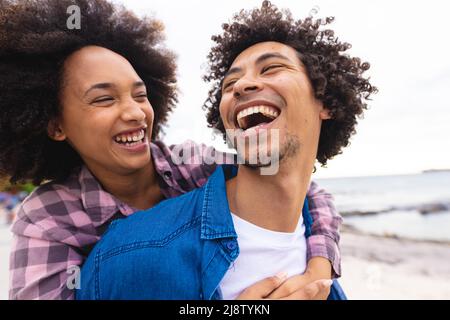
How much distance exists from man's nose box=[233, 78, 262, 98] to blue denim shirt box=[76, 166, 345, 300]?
19.7 inches

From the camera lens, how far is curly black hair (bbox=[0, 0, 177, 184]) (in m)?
2.07

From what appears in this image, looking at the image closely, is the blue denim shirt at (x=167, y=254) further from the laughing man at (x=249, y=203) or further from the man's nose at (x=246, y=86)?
the man's nose at (x=246, y=86)

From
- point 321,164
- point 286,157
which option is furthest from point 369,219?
point 286,157

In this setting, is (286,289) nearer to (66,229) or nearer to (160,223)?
(160,223)

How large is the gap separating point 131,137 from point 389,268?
7.65 meters

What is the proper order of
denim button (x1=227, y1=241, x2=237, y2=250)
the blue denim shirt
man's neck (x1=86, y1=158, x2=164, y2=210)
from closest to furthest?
the blue denim shirt < denim button (x1=227, y1=241, x2=237, y2=250) < man's neck (x1=86, y1=158, x2=164, y2=210)

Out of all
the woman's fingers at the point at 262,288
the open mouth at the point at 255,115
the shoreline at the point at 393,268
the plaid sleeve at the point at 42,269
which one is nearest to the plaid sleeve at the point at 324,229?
the woman's fingers at the point at 262,288

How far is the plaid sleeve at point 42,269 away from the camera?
1825mm

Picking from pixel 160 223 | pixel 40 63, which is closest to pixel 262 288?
pixel 160 223

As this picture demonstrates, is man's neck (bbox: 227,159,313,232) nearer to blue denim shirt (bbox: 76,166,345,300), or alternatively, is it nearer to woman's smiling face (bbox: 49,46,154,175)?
blue denim shirt (bbox: 76,166,345,300)

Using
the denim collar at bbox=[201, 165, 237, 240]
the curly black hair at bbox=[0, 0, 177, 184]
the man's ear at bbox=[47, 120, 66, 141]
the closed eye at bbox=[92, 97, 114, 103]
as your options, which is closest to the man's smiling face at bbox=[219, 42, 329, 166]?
the denim collar at bbox=[201, 165, 237, 240]

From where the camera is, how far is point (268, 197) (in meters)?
1.85
